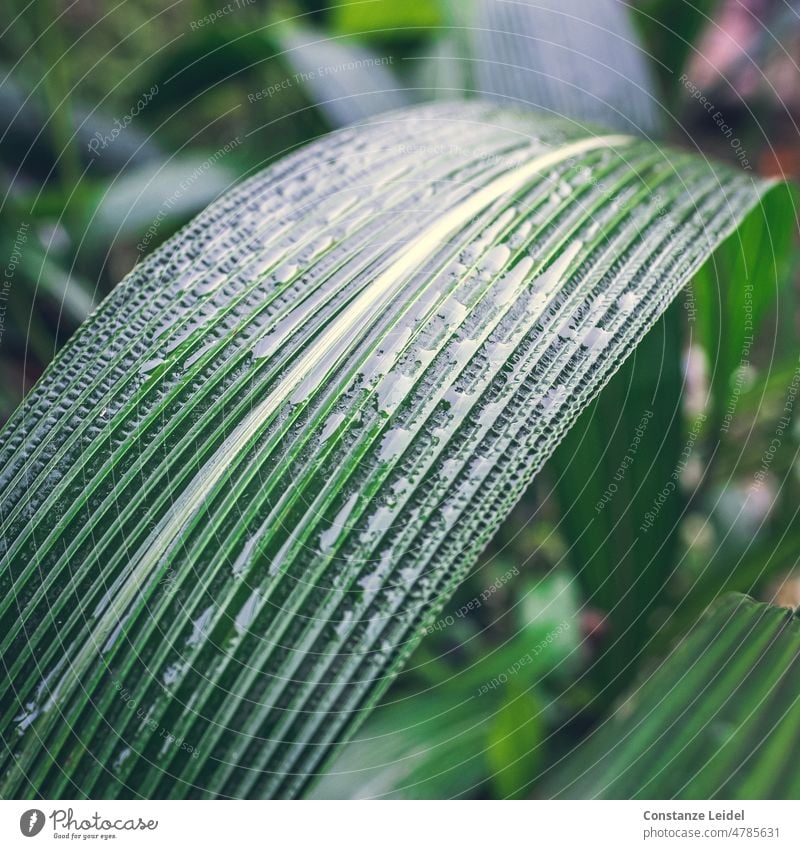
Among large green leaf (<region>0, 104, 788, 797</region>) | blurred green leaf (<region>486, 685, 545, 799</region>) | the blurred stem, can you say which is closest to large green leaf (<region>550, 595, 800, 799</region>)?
blurred green leaf (<region>486, 685, 545, 799</region>)

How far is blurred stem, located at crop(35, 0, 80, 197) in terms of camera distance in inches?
16.0

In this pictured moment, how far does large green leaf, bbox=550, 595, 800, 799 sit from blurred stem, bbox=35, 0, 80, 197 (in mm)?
426

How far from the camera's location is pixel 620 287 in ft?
0.66

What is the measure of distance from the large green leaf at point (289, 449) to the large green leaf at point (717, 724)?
0.14 m

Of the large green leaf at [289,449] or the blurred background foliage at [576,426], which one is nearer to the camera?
the large green leaf at [289,449]

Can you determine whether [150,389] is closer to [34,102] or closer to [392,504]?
[392,504]

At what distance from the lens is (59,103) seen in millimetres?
417

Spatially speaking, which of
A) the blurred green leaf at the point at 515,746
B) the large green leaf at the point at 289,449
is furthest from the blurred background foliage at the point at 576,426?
the large green leaf at the point at 289,449

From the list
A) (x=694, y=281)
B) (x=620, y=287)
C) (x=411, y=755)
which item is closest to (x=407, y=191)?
(x=620, y=287)

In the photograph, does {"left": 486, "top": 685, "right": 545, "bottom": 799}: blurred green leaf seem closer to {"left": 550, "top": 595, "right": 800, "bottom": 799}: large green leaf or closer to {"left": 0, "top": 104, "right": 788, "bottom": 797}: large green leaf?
{"left": 550, "top": 595, "right": 800, "bottom": 799}: large green leaf

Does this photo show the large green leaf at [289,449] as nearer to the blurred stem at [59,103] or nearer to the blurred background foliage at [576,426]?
the blurred background foliage at [576,426]

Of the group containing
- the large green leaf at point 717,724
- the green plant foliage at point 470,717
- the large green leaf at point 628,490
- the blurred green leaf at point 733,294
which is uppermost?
the blurred green leaf at point 733,294

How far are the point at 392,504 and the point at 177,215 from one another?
32 centimetres

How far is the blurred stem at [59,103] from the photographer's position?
406mm
